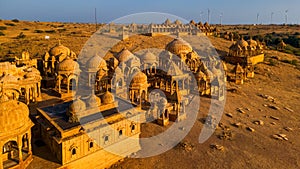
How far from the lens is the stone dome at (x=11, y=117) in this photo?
1343 cm

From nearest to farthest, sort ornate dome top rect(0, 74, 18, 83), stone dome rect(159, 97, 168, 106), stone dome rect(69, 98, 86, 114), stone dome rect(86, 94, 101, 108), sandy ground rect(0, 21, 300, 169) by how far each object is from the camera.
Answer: stone dome rect(69, 98, 86, 114) → sandy ground rect(0, 21, 300, 169) → stone dome rect(86, 94, 101, 108) → stone dome rect(159, 97, 168, 106) → ornate dome top rect(0, 74, 18, 83)

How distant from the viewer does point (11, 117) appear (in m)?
13.7

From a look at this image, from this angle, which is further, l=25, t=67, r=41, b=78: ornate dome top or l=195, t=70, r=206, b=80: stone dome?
l=195, t=70, r=206, b=80: stone dome

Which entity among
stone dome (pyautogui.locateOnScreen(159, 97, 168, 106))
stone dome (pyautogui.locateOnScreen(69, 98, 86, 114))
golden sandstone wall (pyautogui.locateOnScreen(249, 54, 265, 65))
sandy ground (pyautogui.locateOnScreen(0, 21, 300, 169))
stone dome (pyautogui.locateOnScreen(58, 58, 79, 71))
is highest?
golden sandstone wall (pyautogui.locateOnScreen(249, 54, 265, 65))

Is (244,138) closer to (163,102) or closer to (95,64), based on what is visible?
(163,102)

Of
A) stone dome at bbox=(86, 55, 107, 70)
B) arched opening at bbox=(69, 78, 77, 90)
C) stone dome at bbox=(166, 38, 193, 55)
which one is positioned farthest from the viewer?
stone dome at bbox=(166, 38, 193, 55)

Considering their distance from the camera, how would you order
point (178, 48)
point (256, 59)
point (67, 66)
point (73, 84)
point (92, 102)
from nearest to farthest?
point (92, 102) → point (67, 66) → point (73, 84) → point (178, 48) → point (256, 59)

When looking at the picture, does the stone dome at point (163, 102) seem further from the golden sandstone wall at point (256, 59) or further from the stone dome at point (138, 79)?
the golden sandstone wall at point (256, 59)

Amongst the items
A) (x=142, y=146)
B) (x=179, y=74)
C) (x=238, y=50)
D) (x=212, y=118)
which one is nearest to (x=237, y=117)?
(x=212, y=118)

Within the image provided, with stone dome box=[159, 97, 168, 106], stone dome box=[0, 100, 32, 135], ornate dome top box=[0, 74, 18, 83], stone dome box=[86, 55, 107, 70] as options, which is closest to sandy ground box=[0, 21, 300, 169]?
stone dome box=[159, 97, 168, 106]

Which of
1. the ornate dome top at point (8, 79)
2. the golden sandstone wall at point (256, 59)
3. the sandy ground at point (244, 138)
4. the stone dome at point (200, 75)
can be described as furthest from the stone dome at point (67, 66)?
the golden sandstone wall at point (256, 59)

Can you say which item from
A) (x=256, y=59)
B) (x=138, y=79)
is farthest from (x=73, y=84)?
(x=256, y=59)

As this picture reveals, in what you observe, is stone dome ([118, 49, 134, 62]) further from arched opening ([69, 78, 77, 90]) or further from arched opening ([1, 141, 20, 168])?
arched opening ([1, 141, 20, 168])

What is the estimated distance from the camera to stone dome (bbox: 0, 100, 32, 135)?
44.1 ft
